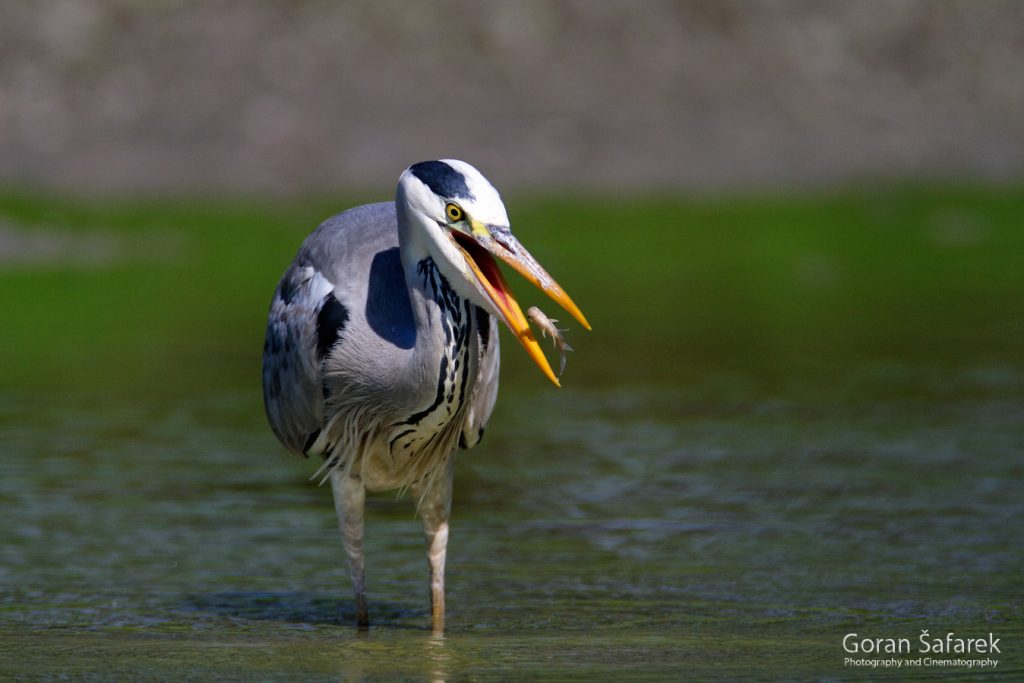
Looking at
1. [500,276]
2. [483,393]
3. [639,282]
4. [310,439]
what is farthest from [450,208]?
[639,282]

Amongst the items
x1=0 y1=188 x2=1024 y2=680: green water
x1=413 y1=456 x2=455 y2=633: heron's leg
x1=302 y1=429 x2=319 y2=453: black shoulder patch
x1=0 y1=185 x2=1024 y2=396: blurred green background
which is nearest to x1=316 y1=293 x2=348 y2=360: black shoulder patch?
x1=302 y1=429 x2=319 y2=453: black shoulder patch

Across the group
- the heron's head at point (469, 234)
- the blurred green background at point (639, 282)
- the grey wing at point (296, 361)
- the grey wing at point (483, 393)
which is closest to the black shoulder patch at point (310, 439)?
the grey wing at point (296, 361)

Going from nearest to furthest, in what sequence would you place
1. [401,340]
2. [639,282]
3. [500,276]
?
[500,276] < [401,340] < [639,282]

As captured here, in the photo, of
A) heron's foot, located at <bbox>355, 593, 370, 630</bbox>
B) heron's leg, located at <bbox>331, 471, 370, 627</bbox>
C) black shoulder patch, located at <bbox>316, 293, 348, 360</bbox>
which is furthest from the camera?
heron's leg, located at <bbox>331, 471, 370, 627</bbox>

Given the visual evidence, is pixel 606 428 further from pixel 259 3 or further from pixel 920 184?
pixel 259 3

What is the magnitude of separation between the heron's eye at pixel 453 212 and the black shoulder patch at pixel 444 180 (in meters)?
0.04

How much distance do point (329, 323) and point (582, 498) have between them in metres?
2.34

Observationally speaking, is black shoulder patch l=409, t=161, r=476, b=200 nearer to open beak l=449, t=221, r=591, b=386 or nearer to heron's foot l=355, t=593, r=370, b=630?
open beak l=449, t=221, r=591, b=386

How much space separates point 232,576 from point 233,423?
319 centimetres

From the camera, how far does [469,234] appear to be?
252 inches

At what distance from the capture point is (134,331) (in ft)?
47.7

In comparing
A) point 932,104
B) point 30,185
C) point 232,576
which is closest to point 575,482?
point 232,576

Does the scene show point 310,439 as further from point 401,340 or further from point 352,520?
point 401,340

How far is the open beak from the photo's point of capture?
624 centimetres
